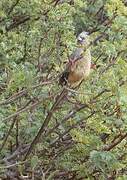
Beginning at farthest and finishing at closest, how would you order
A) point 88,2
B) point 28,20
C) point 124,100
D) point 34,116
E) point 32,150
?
point 88,2
point 28,20
point 34,116
point 32,150
point 124,100

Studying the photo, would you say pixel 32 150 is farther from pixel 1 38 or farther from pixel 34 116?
pixel 1 38

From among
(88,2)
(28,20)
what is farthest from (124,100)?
(88,2)

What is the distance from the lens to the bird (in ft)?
10.6

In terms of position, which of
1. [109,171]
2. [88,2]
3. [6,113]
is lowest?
[109,171]

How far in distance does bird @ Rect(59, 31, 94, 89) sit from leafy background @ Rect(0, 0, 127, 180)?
0.09m

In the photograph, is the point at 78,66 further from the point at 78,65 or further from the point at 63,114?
the point at 63,114

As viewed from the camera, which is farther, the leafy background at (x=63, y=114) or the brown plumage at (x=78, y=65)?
the leafy background at (x=63, y=114)

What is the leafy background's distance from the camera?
134 inches

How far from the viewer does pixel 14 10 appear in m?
5.39

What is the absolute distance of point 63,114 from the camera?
3.90m

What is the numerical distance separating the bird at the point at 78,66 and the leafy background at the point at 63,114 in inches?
3.7

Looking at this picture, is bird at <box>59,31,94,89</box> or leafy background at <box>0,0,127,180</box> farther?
leafy background at <box>0,0,127,180</box>

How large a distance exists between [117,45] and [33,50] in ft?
4.07

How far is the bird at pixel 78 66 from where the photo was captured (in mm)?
3245
